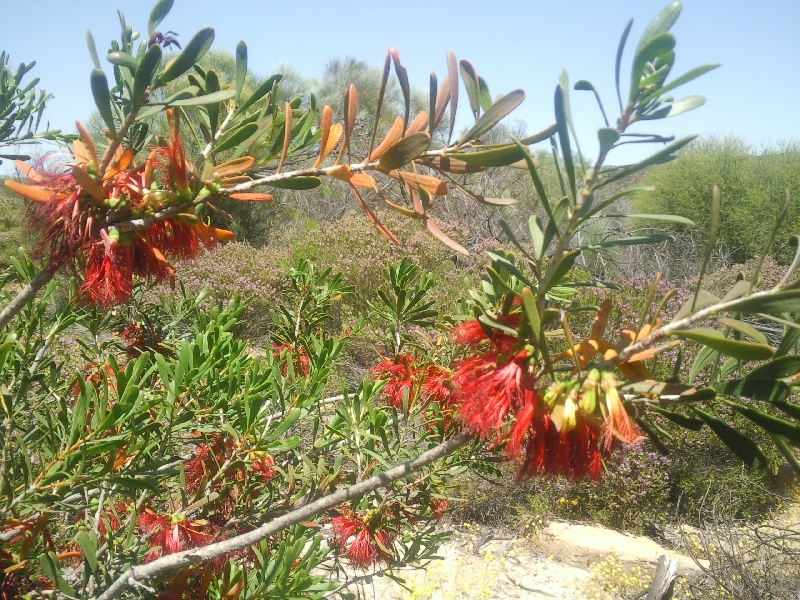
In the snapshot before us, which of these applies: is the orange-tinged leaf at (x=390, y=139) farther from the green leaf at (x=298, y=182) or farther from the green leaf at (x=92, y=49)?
the green leaf at (x=92, y=49)

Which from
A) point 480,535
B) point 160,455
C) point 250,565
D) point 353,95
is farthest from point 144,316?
point 480,535

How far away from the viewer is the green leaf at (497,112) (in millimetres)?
536

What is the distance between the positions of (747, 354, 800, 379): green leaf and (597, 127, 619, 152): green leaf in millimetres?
231

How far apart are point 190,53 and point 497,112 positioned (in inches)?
12.4

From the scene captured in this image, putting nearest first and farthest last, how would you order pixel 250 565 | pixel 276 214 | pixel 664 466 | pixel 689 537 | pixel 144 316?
pixel 144 316 → pixel 250 565 → pixel 689 537 → pixel 664 466 → pixel 276 214

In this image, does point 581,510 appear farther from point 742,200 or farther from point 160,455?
point 742,200

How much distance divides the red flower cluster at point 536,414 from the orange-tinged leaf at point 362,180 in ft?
0.73

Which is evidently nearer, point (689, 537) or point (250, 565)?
point (250, 565)

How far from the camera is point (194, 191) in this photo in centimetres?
59

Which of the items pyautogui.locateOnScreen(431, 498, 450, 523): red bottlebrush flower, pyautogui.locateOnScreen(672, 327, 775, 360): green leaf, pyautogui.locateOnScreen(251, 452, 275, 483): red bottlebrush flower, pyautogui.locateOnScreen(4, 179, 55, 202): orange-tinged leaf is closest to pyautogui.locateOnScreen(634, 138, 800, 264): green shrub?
pyautogui.locateOnScreen(431, 498, 450, 523): red bottlebrush flower

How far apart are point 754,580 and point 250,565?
2.72m

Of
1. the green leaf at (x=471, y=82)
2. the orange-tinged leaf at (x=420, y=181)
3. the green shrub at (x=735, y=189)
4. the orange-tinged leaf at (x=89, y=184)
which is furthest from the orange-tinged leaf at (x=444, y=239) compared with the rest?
the green shrub at (x=735, y=189)

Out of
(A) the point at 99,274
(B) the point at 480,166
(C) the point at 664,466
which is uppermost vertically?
(B) the point at 480,166

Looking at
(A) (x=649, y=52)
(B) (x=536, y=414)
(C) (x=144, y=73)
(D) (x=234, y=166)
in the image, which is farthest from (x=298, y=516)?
(A) (x=649, y=52)
